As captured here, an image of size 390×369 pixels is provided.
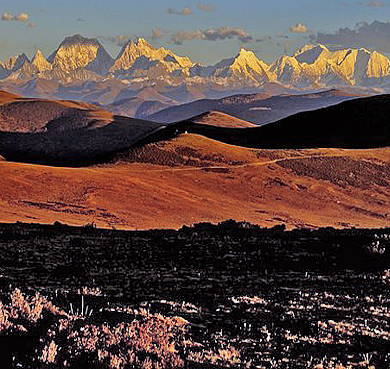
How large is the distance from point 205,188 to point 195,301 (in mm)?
40866

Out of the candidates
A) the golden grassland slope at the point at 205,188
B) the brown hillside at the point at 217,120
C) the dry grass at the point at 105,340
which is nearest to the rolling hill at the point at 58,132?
the brown hillside at the point at 217,120

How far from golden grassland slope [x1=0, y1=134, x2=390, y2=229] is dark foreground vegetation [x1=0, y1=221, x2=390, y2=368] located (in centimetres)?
1687

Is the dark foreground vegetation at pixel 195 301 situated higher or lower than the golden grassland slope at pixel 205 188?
higher

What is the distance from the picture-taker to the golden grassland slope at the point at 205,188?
127ft

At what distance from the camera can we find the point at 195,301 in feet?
34.3

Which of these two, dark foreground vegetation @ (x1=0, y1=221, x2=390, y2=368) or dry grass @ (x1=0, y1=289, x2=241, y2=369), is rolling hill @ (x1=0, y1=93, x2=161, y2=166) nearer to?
dark foreground vegetation @ (x1=0, y1=221, x2=390, y2=368)

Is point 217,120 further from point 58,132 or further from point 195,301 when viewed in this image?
point 195,301

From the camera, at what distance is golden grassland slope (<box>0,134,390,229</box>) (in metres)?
38.8

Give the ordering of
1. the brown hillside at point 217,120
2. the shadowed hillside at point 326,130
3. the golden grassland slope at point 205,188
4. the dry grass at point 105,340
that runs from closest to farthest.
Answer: the dry grass at point 105,340
the golden grassland slope at point 205,188
the shadowed hillside at point 326,130
the brown hillside at point 217,120

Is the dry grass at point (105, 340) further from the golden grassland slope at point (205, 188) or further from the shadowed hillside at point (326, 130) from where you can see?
the shadowed hillside at point (326, 130)

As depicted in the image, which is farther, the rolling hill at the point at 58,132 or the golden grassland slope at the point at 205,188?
the rolling hill at the point at 58,132

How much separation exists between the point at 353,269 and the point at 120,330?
8.19m

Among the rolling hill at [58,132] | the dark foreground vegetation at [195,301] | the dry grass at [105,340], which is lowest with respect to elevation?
the rolling hill at [58,132]

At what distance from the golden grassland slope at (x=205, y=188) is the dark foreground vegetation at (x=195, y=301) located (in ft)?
55.3
